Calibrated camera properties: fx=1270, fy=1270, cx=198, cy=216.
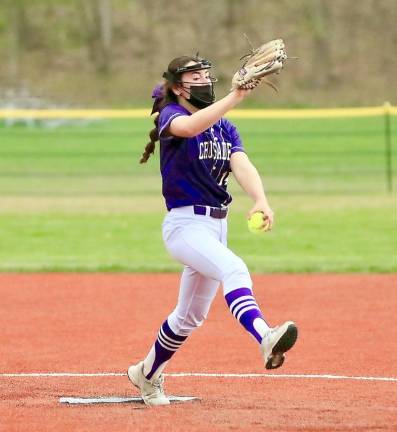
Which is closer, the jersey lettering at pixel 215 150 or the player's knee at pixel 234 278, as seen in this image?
the player's knee at pixel 234 278

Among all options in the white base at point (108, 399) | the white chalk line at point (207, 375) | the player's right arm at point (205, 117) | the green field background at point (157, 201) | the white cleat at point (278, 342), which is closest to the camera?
the white cleat at point (278, 342)

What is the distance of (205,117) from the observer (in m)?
6.59

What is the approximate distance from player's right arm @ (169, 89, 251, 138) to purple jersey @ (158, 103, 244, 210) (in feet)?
0.52

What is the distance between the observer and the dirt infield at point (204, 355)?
686 cm

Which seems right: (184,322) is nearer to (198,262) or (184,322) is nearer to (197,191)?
(198,262)

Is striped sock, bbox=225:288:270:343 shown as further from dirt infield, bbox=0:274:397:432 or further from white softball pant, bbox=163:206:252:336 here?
dirt infield, bbox=0:274:397:432

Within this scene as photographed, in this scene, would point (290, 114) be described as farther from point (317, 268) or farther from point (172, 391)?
point (172, 391)

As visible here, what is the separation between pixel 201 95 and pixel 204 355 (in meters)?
2.93

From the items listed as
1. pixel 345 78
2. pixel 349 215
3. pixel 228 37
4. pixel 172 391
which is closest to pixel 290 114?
pixel 349 215

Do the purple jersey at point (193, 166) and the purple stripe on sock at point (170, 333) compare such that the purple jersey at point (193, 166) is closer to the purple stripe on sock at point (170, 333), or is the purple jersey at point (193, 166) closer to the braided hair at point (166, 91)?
the braided hair at point (166, 91)

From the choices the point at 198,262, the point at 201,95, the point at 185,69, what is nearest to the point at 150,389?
the point at 198,262

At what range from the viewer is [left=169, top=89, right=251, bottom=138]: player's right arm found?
650 centimetres

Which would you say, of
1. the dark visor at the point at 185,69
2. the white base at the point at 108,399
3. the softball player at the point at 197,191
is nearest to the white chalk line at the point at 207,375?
the white base at the point at 108,399

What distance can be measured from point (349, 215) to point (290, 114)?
4123mm
